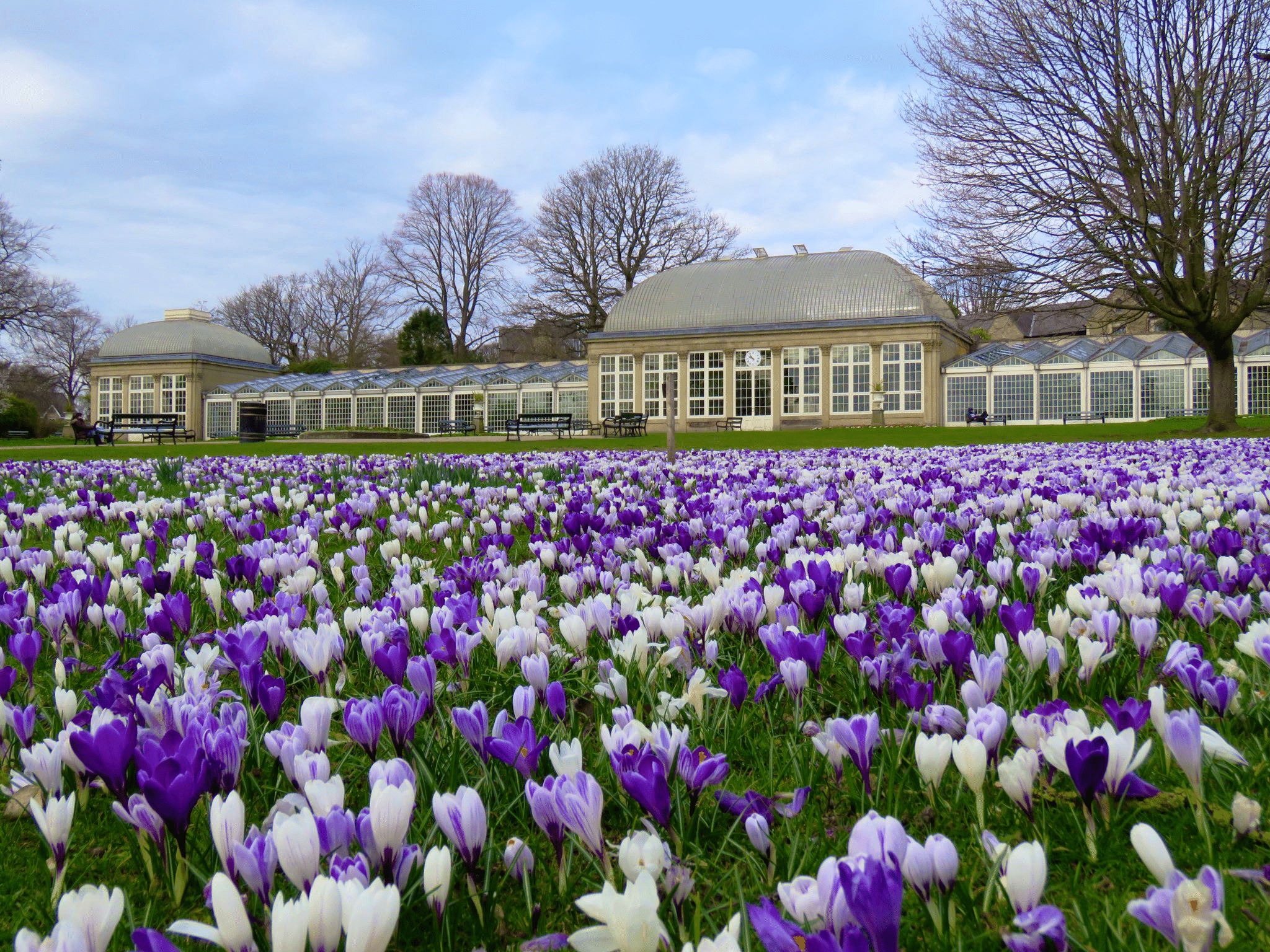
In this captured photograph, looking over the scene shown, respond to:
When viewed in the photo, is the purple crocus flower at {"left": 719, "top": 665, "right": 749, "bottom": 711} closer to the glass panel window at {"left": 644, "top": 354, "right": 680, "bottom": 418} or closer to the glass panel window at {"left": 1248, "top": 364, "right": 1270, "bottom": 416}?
the glass panel window at {"left": 1248, "top": 364, "right": 1270, "bottom": 416}

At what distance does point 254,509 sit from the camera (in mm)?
5711

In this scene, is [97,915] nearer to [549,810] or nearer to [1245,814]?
[549,810]

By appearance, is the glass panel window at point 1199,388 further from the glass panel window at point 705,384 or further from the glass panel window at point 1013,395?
the glass panel window at point 705,384

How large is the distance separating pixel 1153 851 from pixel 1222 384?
2324 centimetres

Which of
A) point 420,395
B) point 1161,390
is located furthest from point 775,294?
point 420,395

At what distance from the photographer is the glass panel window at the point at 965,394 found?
40.8 metres

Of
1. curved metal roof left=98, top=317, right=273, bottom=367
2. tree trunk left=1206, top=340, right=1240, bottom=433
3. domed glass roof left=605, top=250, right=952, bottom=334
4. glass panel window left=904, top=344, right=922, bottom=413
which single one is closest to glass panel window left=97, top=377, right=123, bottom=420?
curved metal roof left=98, top=317, right=273, bottom=367

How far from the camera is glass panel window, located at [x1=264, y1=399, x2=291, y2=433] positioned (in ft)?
171

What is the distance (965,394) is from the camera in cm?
4103

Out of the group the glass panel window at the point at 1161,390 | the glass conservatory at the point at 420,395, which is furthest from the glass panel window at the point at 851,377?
the glass conservatory at the point at 420,395

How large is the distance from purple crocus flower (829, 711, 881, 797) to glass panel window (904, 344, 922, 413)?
41474mm

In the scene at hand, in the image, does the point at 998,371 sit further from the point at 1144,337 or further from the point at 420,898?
the point at 420,898

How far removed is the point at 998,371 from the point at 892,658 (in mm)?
41802

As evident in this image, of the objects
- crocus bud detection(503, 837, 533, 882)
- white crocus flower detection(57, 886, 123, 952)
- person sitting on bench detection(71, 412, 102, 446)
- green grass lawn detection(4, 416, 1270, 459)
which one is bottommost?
crocus bud detection(503, 837, 533, 882)
